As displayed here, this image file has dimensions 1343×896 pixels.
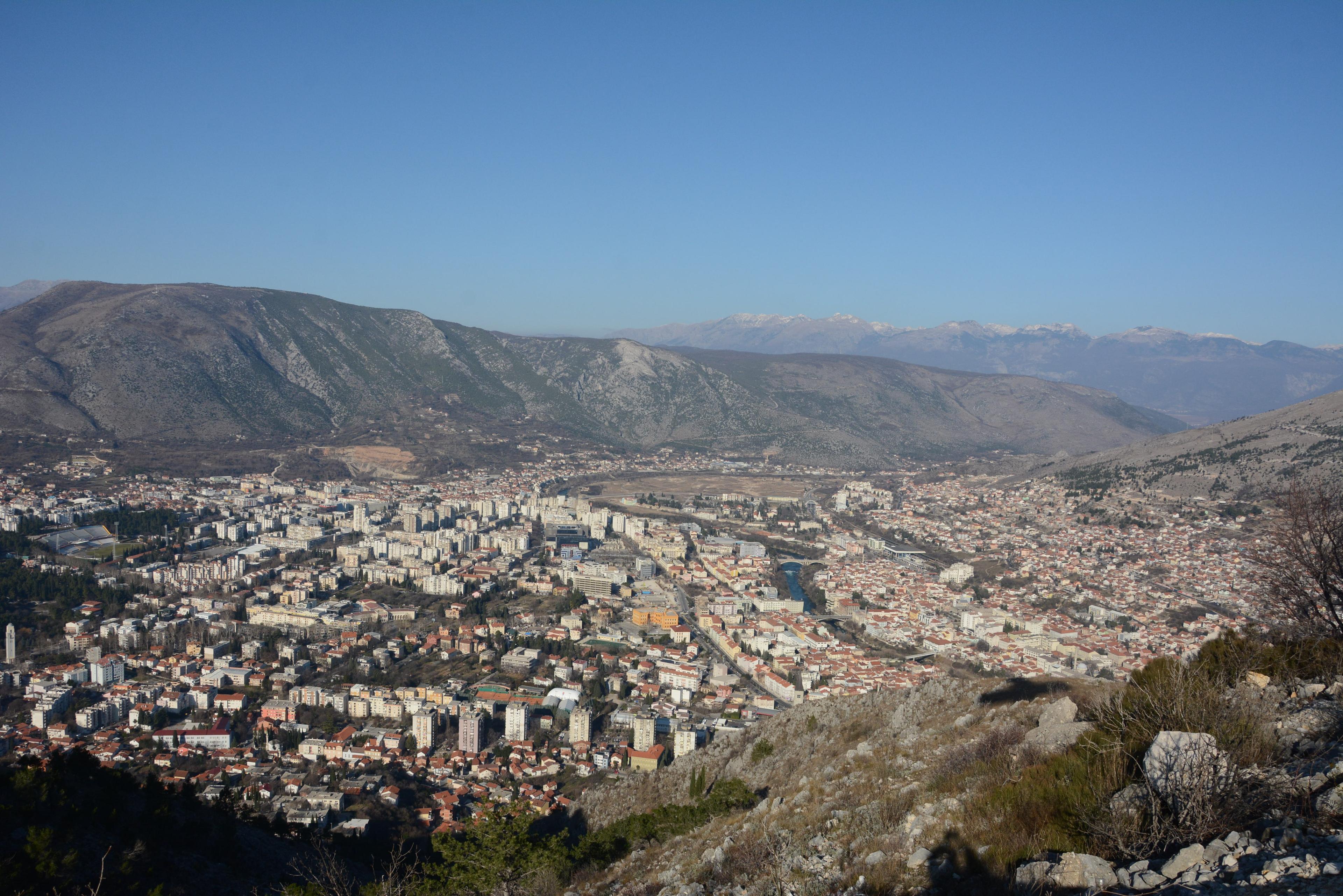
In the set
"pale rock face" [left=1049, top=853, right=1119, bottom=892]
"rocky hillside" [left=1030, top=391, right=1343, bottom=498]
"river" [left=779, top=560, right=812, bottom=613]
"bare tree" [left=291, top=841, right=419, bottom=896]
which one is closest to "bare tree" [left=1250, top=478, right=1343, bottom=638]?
"pale rock face" [left=1049, top=853, right=1119, bottom=892]

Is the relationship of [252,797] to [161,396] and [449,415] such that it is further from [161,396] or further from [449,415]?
[449,415]

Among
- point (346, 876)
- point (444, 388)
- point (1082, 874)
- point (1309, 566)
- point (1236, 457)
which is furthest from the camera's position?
point (444, 388)

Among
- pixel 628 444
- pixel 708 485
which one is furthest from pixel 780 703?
pixel 628 444

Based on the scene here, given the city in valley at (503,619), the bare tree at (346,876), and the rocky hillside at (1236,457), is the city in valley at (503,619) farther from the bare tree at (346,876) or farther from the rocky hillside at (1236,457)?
the rocky hillside at (1236,457)

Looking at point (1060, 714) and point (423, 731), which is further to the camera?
point (423, 731)

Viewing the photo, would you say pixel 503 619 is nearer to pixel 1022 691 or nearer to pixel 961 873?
pixel 1022 691

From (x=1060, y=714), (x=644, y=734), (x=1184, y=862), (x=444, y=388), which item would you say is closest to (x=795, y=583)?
(x=644, y=734)

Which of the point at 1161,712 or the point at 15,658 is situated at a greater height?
the point at 1161,712
